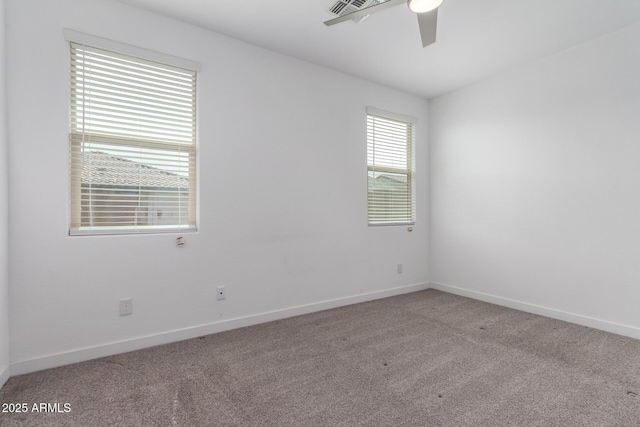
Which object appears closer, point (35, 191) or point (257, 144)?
point (35, 191)

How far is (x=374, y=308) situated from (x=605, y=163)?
2.56 metres

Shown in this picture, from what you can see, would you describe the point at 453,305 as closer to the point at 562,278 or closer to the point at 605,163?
the point at 562,278

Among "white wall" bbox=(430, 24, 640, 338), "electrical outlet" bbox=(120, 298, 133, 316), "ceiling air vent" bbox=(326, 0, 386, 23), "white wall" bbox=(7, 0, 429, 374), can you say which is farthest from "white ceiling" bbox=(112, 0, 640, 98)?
"electrical outlet" bbox=(120, 298, 133, 316)

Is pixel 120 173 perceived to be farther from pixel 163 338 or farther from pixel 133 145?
pixel 163 338

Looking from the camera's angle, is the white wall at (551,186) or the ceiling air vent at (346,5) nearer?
the ceiling air vent at (346,5)

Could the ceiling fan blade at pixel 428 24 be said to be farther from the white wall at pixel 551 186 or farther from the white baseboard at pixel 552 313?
the white baseboard at pixel 552 313

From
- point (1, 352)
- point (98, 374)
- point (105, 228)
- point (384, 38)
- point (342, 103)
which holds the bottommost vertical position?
point (98, 374)

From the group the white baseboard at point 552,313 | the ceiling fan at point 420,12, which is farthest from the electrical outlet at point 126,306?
the white baseboard at point 552,313

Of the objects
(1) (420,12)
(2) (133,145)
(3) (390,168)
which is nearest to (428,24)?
(1) (420,12)

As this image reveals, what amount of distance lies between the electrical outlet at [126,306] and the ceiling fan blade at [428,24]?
9.51 ft

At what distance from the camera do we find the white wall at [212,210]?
2.07 m

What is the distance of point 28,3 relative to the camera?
205 centimetres

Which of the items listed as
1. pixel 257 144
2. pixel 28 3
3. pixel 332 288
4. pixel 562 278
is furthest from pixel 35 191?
pixel 562 278

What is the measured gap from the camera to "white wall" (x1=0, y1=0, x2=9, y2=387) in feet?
6.27
